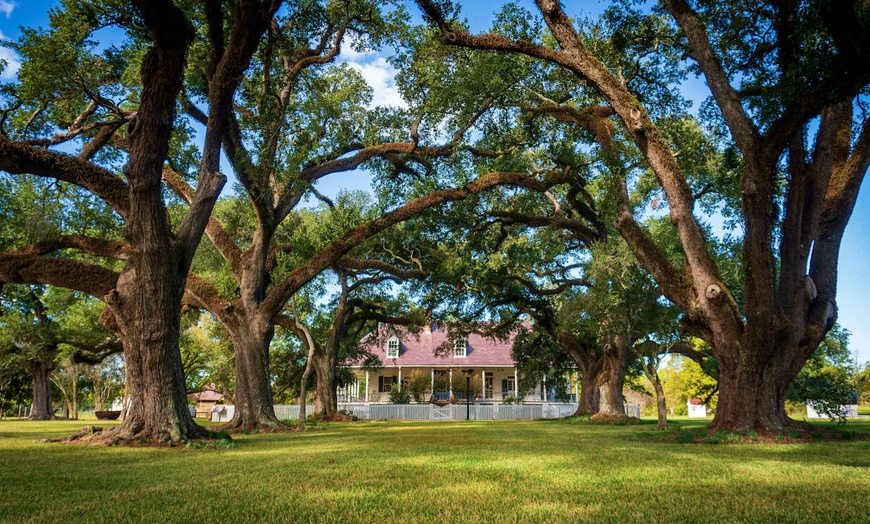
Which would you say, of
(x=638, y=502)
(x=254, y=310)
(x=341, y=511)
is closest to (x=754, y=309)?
(x=638, y=502)

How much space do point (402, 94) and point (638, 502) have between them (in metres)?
16.0

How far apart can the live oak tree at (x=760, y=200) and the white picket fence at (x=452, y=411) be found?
2373 centimetres

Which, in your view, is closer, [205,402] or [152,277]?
[152,277]

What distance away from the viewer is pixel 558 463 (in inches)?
298

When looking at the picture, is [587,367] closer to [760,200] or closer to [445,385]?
[445,385]

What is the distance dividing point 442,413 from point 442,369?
10.2 m

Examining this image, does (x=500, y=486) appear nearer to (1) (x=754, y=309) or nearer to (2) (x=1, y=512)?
(2) (x=1, y=512)

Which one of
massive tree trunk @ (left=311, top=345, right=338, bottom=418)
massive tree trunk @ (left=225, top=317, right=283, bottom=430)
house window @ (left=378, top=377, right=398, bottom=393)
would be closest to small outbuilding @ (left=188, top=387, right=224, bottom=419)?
house window @ (left=378, top=377, right=398, bottom=393)

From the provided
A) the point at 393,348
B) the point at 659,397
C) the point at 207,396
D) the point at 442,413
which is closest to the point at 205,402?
the point at 207,396

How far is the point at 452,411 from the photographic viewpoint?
114ft

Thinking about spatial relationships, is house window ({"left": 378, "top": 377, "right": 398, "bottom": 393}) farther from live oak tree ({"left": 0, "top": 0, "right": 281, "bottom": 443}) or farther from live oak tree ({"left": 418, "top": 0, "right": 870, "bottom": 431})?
A: live oak tree ({"left": 418, "top": 0, "right": 870, "bottom": 431})

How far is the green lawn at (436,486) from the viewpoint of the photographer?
411 centimetres

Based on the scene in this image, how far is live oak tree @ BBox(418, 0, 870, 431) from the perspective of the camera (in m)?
11.4

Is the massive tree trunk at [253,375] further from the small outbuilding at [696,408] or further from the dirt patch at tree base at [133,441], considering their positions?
the small outbuilding at [696,408]
